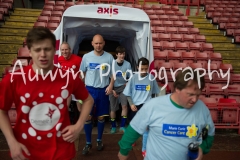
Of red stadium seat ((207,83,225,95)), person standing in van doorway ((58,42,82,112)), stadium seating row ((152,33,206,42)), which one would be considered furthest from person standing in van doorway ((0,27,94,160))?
stadium seating row ((152,33,206,42))

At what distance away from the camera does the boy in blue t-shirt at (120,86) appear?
4284 mm

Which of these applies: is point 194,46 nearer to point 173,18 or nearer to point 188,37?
point 188,37

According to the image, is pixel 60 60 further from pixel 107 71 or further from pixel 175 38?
pixel 175 38

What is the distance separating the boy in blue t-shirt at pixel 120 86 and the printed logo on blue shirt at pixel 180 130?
2683mm

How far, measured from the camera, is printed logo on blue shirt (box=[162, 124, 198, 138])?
1.62 metres

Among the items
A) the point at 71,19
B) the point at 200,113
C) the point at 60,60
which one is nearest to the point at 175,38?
the point at 71,19

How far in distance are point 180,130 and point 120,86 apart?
9.68ft

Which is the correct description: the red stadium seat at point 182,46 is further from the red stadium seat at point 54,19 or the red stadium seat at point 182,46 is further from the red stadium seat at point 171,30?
the red stadium seat at point 54,19

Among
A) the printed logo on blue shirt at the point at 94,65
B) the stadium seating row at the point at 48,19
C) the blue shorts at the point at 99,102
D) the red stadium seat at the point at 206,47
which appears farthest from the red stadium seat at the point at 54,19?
the blue shorts at the point at 99,102

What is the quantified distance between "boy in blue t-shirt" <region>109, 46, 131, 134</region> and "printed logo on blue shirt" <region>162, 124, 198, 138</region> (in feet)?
8.80

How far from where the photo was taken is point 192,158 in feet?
5.33

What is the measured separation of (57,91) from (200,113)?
104cm

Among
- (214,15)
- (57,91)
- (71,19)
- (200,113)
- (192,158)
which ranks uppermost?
(214,15)

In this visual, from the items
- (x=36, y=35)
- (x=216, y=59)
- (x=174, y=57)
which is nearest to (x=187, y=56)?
(x=174, y=57)
